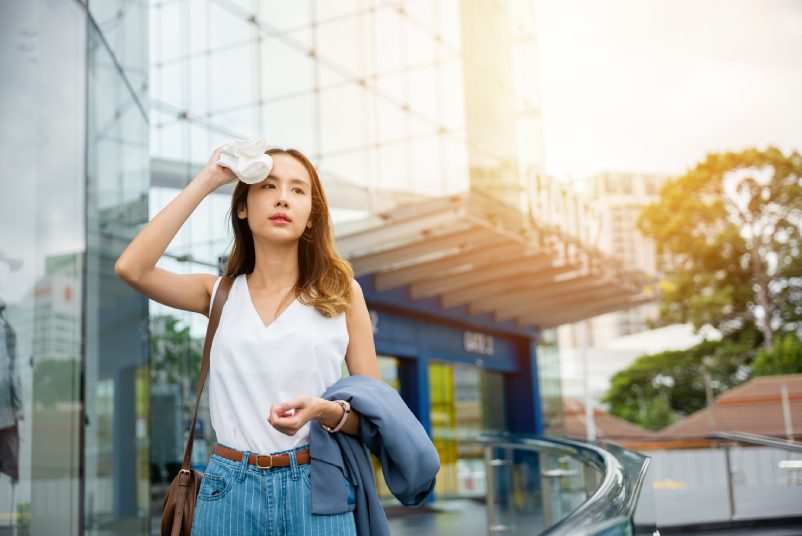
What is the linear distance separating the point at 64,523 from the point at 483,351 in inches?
484

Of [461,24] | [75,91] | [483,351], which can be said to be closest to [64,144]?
[75,91]

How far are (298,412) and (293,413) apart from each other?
1cm

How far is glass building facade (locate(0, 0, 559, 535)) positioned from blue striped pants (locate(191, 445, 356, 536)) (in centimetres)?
117

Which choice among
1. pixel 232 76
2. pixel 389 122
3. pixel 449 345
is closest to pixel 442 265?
pixel 389 122

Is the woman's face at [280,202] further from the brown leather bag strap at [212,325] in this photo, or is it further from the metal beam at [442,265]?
the metal beam at [442,265]

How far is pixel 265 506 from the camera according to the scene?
66.7 inches

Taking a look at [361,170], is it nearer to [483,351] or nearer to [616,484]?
[483,351]

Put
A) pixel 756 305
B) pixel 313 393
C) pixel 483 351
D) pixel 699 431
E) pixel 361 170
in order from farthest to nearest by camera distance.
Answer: pixel 756 305, pixel 699 431, pixel 483 351, pixel 361 170, pixel 313 393

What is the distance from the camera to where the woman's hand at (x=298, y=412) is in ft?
5.10

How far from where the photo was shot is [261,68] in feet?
37.7

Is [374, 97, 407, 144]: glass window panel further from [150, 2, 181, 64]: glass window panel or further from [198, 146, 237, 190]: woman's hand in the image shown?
[198, 146, 237, 190]: woman's hand

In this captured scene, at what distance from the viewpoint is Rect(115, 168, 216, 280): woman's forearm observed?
1.82 m

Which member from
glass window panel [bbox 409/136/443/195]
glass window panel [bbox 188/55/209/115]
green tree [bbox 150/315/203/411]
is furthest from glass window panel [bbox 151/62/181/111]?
glass window panel [bbox 409/136/443/195]

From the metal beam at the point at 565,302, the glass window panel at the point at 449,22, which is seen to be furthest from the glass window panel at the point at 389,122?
the metal beam at the point at 565,302
